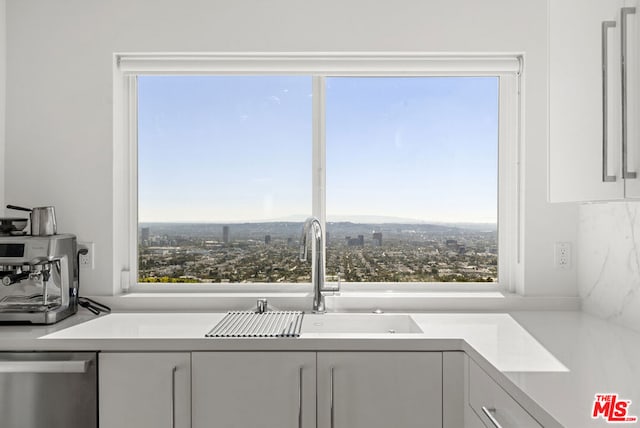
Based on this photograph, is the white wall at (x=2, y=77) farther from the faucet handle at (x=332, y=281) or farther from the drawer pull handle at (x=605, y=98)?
the drawer pull handle at (x=605, y=98)

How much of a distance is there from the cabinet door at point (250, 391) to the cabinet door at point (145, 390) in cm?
5

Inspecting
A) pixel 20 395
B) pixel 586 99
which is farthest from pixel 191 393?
pixel 586 99

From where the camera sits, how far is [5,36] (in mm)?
2156

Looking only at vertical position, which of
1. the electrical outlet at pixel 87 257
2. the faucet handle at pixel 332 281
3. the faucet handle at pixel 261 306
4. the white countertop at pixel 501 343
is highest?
the electrical outlet at pixel 87 257

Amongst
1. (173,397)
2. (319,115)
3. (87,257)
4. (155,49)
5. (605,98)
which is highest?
(155,49)

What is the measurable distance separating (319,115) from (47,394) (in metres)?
1.60

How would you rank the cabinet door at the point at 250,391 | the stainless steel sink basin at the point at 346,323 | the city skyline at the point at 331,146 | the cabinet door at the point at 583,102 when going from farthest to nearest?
the city skyline at the point at 331,146 < the stainless steel sink basin at the point at 346,323 < the cabinet door at the point at 250,391 < the cabinet door at the point at 583,102

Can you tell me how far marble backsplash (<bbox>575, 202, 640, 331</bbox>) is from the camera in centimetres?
176

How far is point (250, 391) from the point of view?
1602 mm

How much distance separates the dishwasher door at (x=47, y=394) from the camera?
1.60 meters

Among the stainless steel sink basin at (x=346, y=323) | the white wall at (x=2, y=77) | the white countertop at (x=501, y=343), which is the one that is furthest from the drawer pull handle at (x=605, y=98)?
the white wall at (x=2, y=77)

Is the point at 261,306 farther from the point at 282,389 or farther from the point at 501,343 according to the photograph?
the point at 501,343

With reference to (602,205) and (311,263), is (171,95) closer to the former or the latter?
(311,263)

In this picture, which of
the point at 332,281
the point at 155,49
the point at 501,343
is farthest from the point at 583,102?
the point at 155,49
